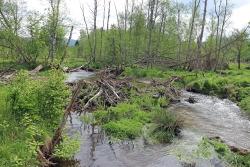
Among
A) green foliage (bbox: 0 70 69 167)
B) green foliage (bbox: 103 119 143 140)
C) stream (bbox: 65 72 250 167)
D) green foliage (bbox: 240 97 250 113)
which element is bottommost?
stream (bbox: 65 72 250 167)

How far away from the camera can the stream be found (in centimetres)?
A: 1238

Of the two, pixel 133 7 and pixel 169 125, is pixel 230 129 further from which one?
pixel 133 7

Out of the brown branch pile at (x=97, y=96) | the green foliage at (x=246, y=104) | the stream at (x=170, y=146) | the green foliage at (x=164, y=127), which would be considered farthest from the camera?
the green foliage at (x=246, y=104)

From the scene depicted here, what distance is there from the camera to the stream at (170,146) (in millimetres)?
12375

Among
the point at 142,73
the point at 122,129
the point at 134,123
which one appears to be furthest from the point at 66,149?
the point at 142,73

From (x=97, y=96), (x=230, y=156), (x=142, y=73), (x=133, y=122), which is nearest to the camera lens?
→ (x=230, y=156)

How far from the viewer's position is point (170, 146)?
14.3 meters

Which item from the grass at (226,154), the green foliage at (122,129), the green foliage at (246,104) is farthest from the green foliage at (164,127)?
the green foliage at (246,104)

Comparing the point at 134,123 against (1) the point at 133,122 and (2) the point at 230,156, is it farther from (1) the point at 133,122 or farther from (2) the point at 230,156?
(2) the point at 230,156

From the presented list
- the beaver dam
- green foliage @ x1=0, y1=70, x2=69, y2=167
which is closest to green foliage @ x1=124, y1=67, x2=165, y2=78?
the beaver dam

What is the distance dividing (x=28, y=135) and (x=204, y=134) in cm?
893

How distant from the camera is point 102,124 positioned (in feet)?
54.6

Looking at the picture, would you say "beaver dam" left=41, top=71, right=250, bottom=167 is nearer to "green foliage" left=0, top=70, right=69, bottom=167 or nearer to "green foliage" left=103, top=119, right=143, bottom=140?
"green foliage" left=103, top=119, right=143, bottom=140

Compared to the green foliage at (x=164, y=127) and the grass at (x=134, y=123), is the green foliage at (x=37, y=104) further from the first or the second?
the green foliage at (x=164, y=127)
